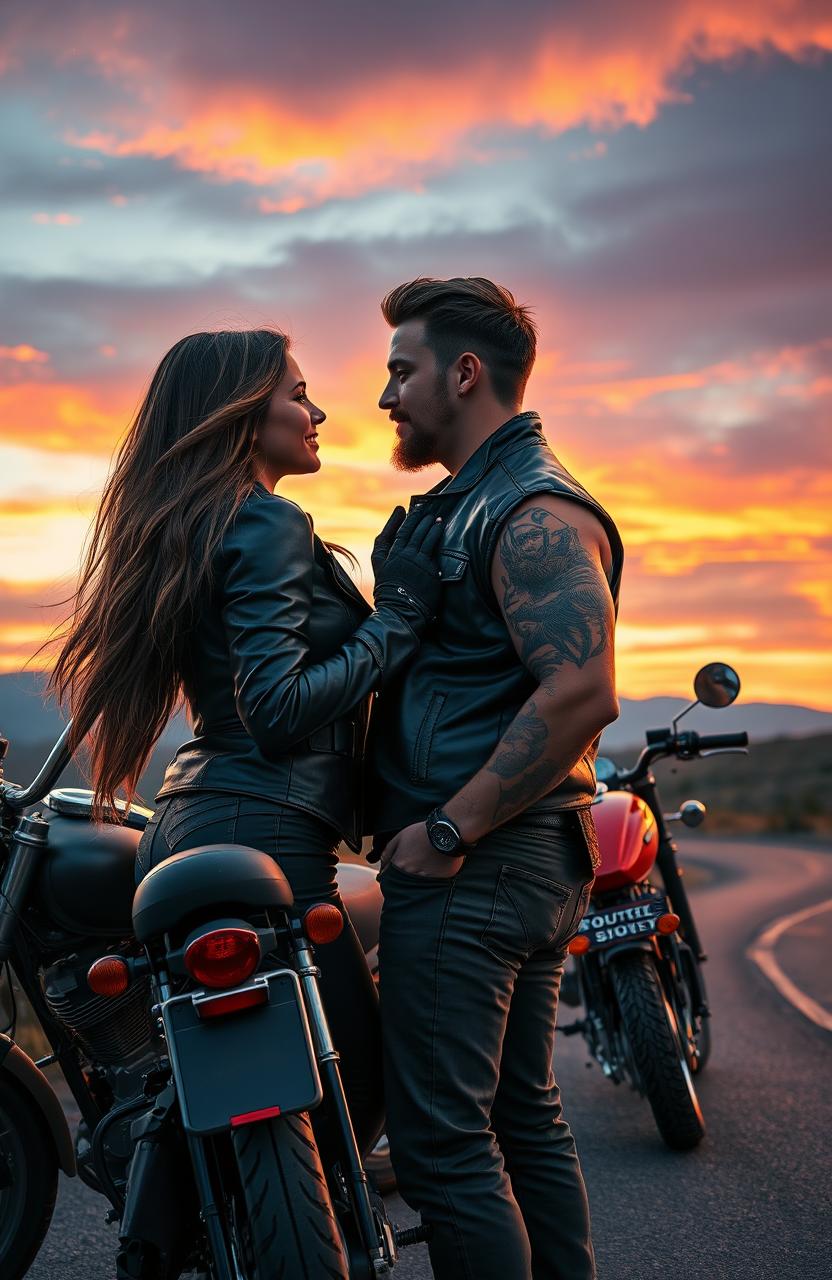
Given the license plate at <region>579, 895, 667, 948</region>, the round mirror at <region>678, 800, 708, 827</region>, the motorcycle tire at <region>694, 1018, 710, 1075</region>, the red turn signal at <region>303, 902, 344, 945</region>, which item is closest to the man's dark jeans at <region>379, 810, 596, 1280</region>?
the red turn signal at <region>303, 902, 344, 945</region>

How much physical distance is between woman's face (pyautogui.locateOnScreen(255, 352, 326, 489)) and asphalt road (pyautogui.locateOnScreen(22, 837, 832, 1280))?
6.25 feet

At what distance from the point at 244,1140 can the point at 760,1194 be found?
118 inches

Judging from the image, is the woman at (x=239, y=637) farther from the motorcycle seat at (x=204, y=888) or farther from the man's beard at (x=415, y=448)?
the motorcycle seat at (x=204, y=888)

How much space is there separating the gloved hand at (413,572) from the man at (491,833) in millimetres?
33

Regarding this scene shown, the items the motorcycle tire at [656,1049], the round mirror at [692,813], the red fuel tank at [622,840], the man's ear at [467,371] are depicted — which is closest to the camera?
the man's ear at [467,371]

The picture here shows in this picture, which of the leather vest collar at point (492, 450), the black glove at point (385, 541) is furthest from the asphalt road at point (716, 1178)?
the leather vest collar at point (492, 450)

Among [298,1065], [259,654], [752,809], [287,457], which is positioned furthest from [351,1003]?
[752,809]

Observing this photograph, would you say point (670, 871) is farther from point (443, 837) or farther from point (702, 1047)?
point (443, 837)

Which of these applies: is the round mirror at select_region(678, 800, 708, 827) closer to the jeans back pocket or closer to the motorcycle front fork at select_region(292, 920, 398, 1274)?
the jeans back pocket

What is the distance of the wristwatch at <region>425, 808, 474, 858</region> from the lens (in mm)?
2893

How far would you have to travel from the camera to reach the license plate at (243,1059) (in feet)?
8.26

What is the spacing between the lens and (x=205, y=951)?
8.41 ft

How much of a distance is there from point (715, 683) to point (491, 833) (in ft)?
10.0

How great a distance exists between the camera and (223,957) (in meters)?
2.57
